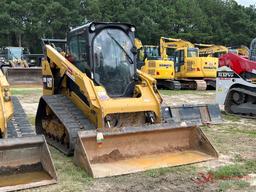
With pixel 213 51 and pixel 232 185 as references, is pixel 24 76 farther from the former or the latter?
pixel 232 185

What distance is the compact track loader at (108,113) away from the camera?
19.6ft

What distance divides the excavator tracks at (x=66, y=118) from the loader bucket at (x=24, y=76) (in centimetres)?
1321

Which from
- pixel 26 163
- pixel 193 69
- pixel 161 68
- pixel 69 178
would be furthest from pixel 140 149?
pixel 193 69

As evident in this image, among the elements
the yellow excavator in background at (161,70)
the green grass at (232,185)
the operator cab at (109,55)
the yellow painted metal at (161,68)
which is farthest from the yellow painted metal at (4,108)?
the yellow painted metal at (161,68)

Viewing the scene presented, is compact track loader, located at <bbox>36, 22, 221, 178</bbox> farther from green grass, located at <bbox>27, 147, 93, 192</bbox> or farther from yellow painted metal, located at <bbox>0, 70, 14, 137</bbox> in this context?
yellow painted metal, located at <bbox>0, 70, 14, 137</bbox>

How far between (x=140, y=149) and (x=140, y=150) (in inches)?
0.6

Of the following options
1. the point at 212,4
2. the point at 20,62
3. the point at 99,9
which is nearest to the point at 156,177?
the point at 20,62

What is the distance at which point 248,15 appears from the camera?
52469 mm

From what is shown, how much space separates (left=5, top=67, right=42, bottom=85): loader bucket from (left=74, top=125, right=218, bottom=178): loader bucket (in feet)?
50.2

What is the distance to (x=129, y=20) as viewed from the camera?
1896 inches

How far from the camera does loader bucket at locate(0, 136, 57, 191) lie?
512 centimetres

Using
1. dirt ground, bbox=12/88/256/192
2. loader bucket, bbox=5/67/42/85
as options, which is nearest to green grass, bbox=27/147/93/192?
dirt ground, bbox=12/88/256/192

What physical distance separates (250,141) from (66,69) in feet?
11.4

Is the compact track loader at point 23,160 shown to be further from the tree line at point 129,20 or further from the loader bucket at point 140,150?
the tree line at point 129,20
